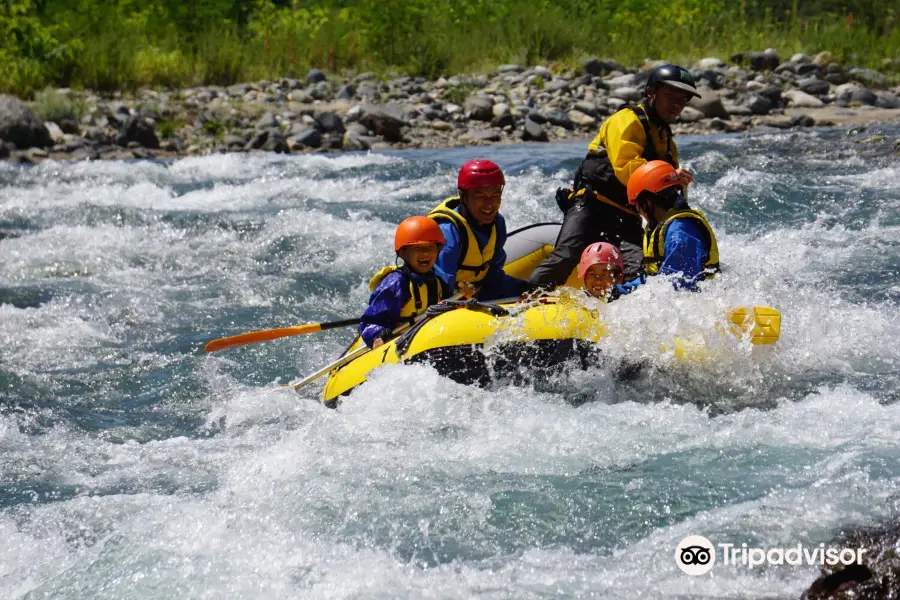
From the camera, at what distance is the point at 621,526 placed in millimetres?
3943

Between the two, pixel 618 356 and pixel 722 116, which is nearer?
pixel 618 356

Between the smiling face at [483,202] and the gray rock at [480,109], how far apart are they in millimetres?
9517

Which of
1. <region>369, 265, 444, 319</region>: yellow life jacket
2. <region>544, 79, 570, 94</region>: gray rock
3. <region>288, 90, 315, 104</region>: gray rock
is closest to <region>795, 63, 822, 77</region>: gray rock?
<region>544, 79, 570, 94</region>: gray rock

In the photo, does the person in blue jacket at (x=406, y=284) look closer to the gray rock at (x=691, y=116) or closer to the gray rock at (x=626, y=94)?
the gray rock at (x=691, y=116)

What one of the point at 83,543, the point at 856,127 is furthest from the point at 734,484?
the point at 856,127

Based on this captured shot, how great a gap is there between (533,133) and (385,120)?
2078mm

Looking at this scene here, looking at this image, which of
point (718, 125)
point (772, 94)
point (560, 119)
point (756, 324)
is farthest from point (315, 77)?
point (756, 324)

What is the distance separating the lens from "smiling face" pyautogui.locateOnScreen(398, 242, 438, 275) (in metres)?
5.38

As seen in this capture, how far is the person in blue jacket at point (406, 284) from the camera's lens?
5.35 meters

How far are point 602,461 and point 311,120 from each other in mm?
11081

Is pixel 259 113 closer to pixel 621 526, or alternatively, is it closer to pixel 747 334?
pixel 747 334

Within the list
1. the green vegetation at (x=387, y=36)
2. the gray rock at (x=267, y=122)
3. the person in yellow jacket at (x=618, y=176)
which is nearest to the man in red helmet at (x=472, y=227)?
the person in yellow jacket at (x=618, y=176)

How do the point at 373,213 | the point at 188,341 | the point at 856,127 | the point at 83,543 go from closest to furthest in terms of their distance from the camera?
the point at 83,543
the point at 188,341
the point at 373,213
the point at 856,127

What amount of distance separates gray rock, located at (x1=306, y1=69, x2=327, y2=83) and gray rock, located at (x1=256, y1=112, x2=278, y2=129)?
255 centimetres
